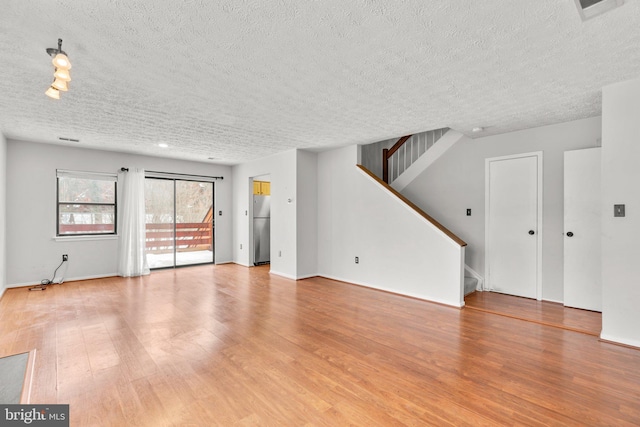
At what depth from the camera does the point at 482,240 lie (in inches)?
184

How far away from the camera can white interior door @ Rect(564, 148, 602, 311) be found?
3.61 metres

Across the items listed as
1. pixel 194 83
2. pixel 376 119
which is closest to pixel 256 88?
pixel 194 83

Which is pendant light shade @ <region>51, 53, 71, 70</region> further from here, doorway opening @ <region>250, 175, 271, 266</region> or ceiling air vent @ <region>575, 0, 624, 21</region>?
doorway opening @ <region>250, 175, 271, 266</region>

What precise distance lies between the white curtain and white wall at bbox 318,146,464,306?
3.54 metres

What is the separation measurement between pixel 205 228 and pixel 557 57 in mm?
6954

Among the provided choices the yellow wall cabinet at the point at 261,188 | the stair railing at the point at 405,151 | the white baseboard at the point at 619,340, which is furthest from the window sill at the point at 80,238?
the white baseboard at the point at 619,340

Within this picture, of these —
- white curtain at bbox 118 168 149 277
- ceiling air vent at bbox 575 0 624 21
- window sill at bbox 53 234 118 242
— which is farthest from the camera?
white curtain at bbox 118 168 149 277

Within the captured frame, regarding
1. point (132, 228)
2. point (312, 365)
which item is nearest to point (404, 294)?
point (312, 365)

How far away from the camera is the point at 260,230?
7.19 meters

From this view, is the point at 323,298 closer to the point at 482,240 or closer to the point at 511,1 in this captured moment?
the point at 482,240

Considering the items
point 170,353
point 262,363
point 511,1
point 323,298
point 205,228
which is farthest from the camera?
point 205,228

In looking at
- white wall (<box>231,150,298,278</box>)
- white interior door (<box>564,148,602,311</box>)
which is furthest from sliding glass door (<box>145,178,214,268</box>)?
white interior door (<box>564,148,602,311</box>)

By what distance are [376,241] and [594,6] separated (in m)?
3.69

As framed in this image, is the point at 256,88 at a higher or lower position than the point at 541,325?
higher
